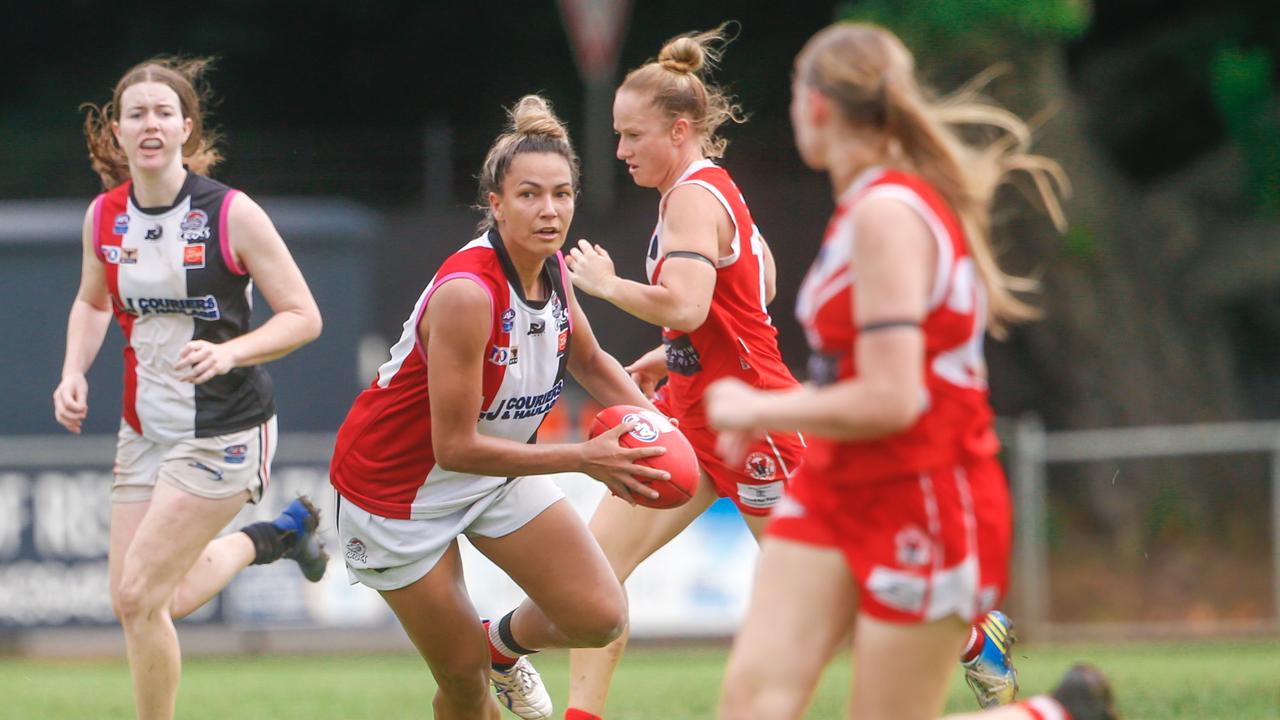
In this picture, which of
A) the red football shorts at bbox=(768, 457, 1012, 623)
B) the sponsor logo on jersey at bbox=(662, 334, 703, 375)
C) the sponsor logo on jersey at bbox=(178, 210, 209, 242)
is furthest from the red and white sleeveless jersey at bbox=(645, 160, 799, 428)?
the red football shorts at bbox=(768, 457, 1012, 623)

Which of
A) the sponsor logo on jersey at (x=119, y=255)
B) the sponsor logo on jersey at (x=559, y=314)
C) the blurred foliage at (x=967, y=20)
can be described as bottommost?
the sponsor logo on jersey at (x=559, y=314)

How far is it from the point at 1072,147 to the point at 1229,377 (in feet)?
9.25

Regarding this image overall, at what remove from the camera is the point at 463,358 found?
4398 mm

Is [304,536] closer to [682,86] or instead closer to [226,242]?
[226,242]

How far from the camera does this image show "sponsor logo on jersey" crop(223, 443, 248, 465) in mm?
5414

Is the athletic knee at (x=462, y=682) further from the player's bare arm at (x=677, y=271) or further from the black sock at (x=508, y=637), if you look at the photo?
the player's bare arm at (x=677, y=271)

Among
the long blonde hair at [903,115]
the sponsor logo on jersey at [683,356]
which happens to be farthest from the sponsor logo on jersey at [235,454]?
the long blonde hair at [903,115]

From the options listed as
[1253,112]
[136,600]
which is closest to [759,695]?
[136,600]

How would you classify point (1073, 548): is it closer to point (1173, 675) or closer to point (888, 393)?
point (1173, 675)

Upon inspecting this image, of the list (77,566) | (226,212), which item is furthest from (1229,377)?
(226,212)

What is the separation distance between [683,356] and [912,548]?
2.25 meters

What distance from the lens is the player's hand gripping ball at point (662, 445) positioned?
183 inches

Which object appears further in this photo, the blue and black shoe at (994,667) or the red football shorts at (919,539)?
the blue and black shoe at (994,667)

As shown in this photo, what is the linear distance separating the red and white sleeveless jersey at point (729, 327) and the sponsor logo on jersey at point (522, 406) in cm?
69
